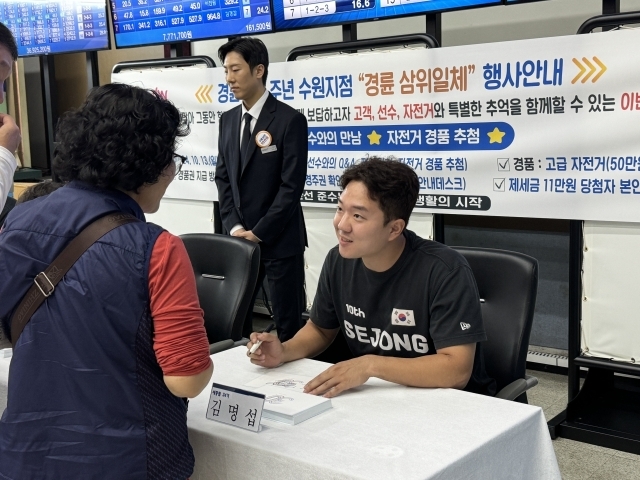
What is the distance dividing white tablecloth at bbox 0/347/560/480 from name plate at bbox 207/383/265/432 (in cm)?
2

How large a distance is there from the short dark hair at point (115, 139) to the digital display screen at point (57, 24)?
11.6 feet

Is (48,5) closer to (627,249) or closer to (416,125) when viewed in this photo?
(416,125)

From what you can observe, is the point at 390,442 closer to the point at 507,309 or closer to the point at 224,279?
the point at 507,309

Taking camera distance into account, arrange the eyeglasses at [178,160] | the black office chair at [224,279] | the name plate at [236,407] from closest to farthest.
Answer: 1. the eyeglasses at [178,160]
2. the name plate at [236,407]
3. the black office chair at [224,279]

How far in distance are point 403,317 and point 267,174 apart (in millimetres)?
1583

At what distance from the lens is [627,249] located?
9.24 ft

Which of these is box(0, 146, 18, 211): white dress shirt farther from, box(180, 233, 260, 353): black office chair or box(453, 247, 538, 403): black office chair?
box(453, 247, 538, 403): black office chair

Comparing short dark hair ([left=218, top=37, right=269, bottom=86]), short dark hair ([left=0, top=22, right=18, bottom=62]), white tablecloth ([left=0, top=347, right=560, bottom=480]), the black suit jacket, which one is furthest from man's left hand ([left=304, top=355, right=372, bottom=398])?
short dark hair ([left=218, top=37, right=269, bottom=86])

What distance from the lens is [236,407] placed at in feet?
4.53

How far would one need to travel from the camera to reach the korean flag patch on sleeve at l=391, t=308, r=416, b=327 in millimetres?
1750

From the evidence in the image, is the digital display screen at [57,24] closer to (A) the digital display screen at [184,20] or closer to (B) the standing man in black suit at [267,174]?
(A) the digital display screen at [184,20]

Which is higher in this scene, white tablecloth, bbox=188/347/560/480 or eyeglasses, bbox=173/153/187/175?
eyeglasses, bbox=173/153/187/175

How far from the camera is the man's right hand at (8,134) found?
148 cm

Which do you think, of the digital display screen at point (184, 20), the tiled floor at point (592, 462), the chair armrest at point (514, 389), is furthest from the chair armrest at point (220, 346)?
the digital display screen at point (184, 20)
